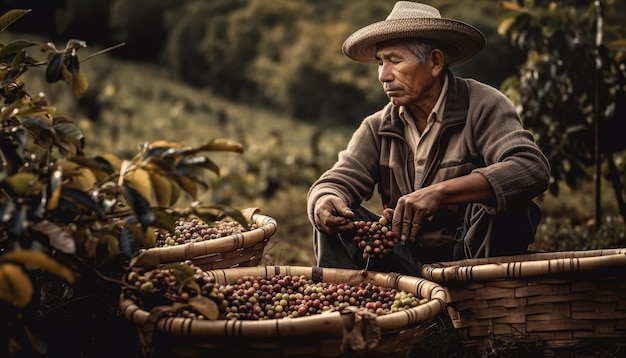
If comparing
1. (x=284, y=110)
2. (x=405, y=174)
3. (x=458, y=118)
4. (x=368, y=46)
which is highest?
(x=368, y=46)

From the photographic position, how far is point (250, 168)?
9117mm

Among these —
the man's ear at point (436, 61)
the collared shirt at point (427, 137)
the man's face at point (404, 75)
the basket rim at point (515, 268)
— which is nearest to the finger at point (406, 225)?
the basket rim at point (515, 268)

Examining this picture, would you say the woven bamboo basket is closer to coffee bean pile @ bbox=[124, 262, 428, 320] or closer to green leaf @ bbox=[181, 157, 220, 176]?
coffee bean pile @ bbox=[124, 262, 428, 320]

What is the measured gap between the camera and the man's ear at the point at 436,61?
2.99m

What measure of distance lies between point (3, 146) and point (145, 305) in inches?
24.2

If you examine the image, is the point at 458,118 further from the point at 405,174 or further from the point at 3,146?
the point at 3,146

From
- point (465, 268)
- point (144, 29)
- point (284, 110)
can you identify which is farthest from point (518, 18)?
point (144, 29)

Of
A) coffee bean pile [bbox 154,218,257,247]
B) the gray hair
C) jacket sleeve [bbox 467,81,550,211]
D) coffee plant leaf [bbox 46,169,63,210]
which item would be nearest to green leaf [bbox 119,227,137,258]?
coffee plant leaf [bbox 46,169,63,210]


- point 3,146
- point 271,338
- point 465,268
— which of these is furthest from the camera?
point 465,268

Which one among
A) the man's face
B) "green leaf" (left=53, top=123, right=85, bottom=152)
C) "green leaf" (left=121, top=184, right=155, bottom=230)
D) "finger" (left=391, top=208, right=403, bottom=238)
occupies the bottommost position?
"finger" (left=391, top=208, right=403, bottom=238)

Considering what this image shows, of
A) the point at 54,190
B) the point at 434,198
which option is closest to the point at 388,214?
Result: the point at 434,198

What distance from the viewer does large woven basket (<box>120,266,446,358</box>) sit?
1917 mm

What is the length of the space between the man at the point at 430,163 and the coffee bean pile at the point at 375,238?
0.03 meters

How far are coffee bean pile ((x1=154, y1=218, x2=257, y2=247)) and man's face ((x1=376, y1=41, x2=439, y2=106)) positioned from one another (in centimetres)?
80
